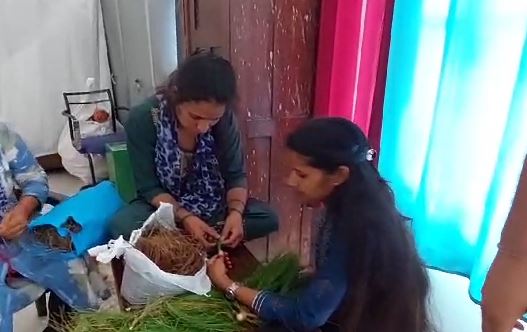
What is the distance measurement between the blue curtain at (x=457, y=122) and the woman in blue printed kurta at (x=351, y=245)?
1.08 ft

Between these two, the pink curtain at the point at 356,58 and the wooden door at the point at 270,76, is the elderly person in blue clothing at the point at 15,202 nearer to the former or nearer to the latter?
the wooden door at the point at 270,76

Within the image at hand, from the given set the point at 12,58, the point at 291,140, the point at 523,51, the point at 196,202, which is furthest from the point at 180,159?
the point at 12,58

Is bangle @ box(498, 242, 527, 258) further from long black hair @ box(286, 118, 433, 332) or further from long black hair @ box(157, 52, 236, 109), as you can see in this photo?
long black hair @ box(157, 52, 236, 109)

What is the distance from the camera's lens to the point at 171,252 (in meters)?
1.36

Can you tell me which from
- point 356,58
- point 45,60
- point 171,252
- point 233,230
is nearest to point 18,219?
point 171,252

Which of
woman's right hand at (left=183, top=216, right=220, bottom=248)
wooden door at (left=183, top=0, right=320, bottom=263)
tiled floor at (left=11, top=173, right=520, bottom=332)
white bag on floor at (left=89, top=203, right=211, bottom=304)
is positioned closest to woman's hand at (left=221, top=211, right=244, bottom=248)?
woman's right hand at (left=183, top=216, right=220, bottom=248)

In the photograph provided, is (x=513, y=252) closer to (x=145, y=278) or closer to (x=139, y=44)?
(x=145, y=278)

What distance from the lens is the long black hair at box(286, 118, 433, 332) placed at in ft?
3.68

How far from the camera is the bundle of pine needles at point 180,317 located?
1.20 meters

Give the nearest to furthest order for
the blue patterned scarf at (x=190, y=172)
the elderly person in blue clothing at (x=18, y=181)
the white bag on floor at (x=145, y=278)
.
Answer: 1. the white bag on floor at (x=145, y=278)
2. the elderly person in blue clothing at (x=18, y=181)
3. the blue patterned scarf at (x=190, y=172)

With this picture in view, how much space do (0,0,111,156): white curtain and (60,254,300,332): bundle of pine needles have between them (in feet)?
6.56

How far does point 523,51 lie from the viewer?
1.25 m

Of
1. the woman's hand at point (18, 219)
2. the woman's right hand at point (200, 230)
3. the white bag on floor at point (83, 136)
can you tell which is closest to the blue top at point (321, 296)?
the woman's right hand at point (200, 230)

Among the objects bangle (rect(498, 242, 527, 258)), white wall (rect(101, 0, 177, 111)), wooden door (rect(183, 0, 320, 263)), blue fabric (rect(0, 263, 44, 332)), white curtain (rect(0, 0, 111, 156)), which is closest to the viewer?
bangle (rect(498, 242, 527, 258))
